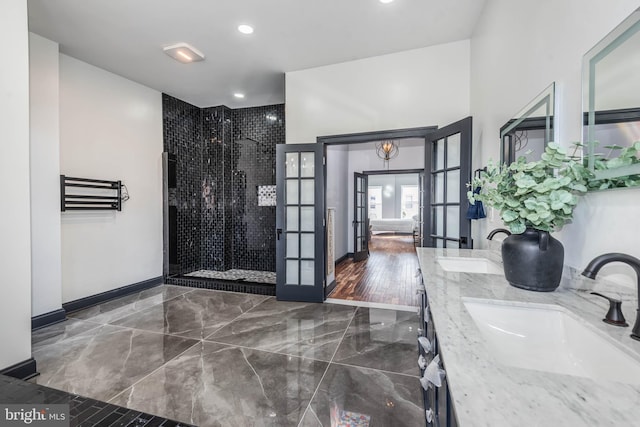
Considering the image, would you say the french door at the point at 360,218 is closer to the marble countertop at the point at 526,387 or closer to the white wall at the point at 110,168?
the white wall at the point at 110,168

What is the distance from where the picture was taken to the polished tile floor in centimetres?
171

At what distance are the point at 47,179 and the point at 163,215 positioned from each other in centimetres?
168

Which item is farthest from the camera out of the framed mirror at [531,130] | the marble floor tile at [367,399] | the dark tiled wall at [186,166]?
the dark tiled wall at [186,166]

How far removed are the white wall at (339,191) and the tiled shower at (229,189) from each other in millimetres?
1119

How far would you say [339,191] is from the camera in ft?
19.9

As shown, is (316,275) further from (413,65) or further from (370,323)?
(413,65)

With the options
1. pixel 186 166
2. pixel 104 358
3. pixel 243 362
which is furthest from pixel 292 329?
pixel 186 166

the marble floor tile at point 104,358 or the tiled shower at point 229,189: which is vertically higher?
the tiled shower at point 229,189

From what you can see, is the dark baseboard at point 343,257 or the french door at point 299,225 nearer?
the french door at point 299,225

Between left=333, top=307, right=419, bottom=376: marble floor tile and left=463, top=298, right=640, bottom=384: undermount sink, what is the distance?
1.38 m

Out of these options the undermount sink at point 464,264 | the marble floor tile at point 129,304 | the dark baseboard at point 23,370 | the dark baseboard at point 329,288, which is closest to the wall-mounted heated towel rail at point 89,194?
the marble floor tile at point 129,304

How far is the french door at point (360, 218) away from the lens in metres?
6.48

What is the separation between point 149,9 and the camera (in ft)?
8.32

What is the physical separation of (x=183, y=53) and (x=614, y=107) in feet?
12.4
